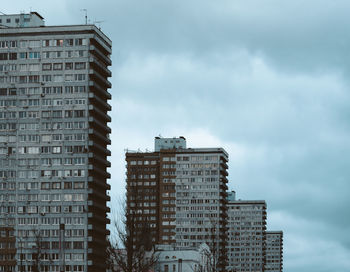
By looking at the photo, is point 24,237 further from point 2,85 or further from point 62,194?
point 2,85

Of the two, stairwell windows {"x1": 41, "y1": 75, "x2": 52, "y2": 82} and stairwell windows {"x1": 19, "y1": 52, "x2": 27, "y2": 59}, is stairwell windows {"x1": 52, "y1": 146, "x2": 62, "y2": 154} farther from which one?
stairwell windows {"x1": 19, "y1": 52, "x2": 27, "y2": 59}

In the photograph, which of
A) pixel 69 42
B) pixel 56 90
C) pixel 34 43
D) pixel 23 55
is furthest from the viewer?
pixel 23 55

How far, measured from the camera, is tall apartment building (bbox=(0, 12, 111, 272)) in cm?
17712

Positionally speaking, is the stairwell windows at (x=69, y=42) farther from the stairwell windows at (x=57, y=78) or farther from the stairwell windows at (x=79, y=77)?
the stairwell windows at (x=57, y=78)

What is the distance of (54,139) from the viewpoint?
182 meters

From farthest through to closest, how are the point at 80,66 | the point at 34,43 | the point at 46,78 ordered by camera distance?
the point at 34,43, the point at 46,78, the point at 80,66

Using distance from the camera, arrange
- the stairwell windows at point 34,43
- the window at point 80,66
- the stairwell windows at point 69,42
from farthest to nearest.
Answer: the stairwell windows at point 34,43, the stairwell windows at point 69,42, the window at point 80,66

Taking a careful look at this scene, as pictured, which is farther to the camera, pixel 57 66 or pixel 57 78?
pixel 57 66

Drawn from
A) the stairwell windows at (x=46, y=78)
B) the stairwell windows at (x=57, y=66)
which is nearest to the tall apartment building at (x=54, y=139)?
the stairwell windows at (x=57, y=66)

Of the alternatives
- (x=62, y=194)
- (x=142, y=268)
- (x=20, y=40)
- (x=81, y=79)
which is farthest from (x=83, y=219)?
(x=142, y=268)

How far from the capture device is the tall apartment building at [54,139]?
177m

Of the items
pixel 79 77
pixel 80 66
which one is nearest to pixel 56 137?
pixel 79 77

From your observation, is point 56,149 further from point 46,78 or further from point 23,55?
point 23,55

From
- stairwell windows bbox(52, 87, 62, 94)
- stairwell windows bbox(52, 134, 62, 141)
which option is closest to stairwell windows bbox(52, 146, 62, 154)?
stairwell windows bbox(52, 134, 62, 141)
